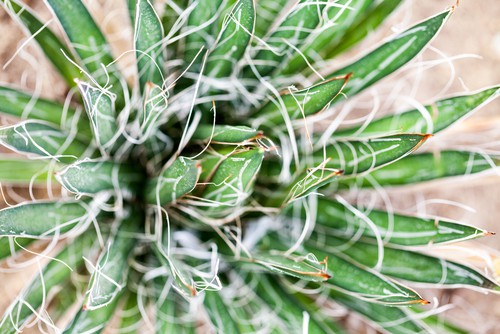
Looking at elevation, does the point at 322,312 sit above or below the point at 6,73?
below

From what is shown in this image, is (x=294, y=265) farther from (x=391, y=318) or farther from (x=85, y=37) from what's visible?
(x=85, y=37)

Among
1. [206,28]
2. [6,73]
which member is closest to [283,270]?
[206,28]

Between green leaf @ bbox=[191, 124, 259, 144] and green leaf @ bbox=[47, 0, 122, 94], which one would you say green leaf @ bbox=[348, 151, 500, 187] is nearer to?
green leaf @ bbox=[191, 124, 259, 144]

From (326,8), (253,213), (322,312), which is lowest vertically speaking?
(322,312)

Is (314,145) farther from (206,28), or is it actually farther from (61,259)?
(61,259)

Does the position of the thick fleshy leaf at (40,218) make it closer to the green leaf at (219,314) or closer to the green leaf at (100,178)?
the green leaf at (100,178)

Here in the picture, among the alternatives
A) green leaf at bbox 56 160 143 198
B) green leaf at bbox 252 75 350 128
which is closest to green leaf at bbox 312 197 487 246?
green leaf at bbox 252 75 350 128


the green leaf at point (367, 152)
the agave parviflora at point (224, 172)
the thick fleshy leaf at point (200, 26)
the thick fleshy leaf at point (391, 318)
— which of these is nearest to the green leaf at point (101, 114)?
the agave parviflora at point (224, 172)
